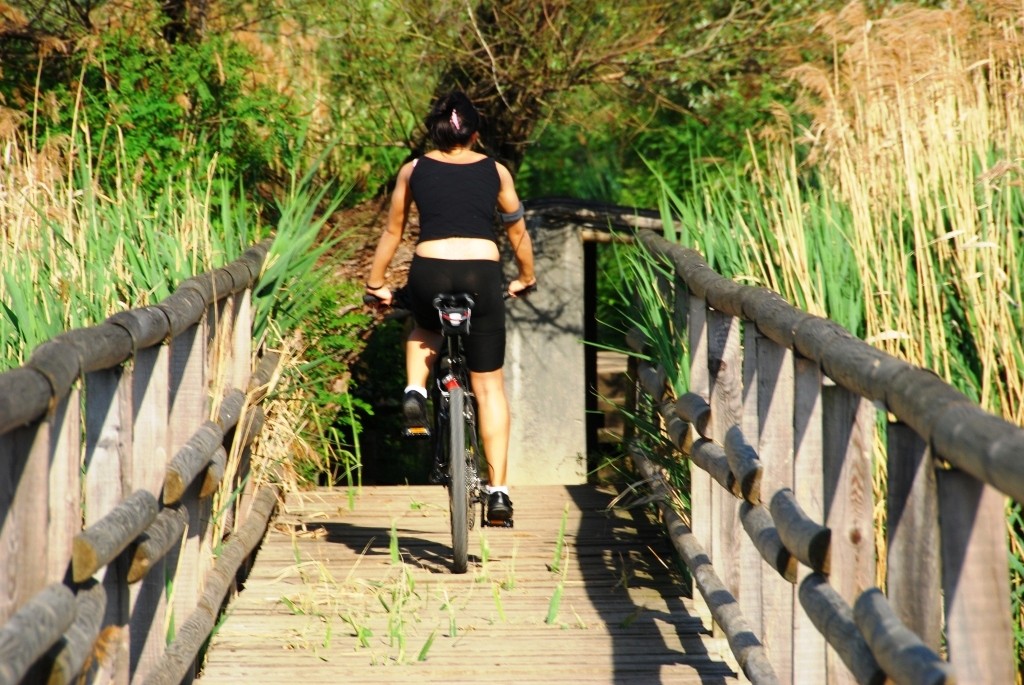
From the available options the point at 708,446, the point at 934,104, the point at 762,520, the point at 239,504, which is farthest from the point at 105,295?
the point at 934,104

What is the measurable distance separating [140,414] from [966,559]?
2.19m

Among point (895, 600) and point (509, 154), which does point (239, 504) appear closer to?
point (895, 600)

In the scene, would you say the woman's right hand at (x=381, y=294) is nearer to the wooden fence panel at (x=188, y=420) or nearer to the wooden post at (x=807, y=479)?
the wooden fence panel at (x=188, y=420)

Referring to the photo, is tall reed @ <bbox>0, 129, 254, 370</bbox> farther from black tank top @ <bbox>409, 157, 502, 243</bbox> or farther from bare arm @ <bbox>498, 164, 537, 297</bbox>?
bare arm @ <bbox>498, 164, 537, 297</bbox>

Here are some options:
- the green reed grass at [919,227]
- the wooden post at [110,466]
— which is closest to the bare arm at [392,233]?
the green reed grass at [919,227]

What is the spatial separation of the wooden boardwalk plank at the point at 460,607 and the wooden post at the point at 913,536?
6.02 feet

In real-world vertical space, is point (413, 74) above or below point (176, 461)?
above

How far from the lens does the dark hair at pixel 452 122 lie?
5.54 metres

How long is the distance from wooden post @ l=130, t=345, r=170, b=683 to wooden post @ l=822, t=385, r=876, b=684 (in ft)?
5.44

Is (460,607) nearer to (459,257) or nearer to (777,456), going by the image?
(459,257)

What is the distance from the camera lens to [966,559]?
2.09 meters

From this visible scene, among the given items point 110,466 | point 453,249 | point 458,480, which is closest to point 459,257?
point 453,249

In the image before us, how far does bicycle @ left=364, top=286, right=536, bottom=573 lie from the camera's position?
5324 mm

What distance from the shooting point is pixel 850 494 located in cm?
297
